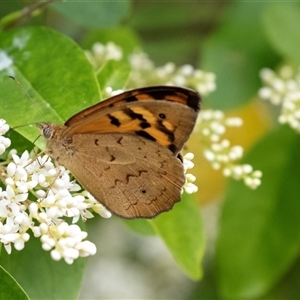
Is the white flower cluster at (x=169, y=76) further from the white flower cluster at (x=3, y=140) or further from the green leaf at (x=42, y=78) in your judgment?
the white flower cluster at (x=3, y=140)

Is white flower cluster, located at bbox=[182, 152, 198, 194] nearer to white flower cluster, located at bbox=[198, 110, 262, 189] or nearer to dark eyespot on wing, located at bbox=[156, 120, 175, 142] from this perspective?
dark eyespot on wing, located at bbox=[156, 120, 175, 142]

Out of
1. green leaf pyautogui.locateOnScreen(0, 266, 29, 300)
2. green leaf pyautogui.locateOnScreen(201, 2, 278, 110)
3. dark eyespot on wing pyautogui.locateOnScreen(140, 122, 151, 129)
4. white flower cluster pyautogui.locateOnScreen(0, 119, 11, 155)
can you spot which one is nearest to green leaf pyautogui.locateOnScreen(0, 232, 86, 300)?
green leaf pyautogui.locateOnScreen(0, 266, 29, 300)

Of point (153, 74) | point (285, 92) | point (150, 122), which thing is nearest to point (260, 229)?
point (285, 92)

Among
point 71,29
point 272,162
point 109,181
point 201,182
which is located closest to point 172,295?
point 201,182

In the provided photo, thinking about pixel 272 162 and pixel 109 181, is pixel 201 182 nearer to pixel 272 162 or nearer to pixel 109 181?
pixel 272 162

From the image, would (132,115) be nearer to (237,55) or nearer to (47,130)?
(47,130)

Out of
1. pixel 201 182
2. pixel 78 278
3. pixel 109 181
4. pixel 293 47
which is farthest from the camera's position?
pixel 201 182
